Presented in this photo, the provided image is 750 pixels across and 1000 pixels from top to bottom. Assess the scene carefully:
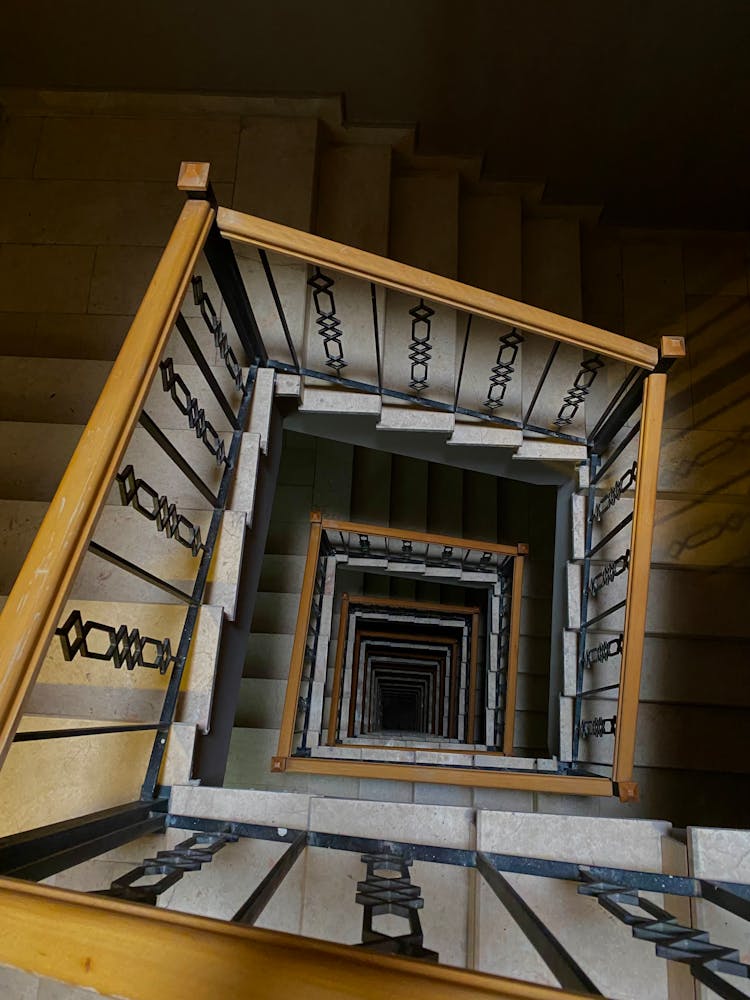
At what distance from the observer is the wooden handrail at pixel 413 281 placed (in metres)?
1.76

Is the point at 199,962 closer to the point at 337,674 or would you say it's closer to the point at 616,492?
the point at 616,492

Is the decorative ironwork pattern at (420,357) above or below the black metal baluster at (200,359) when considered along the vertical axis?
above

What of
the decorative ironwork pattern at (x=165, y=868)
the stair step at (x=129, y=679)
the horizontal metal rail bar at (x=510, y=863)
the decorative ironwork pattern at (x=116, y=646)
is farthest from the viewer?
A: the stair step at (x=129, y=679)

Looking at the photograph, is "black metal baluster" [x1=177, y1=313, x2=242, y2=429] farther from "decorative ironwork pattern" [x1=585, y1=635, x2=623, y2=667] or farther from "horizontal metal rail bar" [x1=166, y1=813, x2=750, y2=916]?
"decorative ironwork pattern" [x1=585, y1=635, x2=623, y2=667]

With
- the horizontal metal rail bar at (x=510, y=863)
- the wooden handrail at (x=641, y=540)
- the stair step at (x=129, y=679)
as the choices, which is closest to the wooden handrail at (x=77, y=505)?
the horizontal metal rail bar at (x=510, y=863)

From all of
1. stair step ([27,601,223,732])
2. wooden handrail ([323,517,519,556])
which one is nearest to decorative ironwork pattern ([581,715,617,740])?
stair step ([27,601,223,732])

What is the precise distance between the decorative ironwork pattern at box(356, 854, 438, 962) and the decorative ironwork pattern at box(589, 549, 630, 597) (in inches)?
58.0

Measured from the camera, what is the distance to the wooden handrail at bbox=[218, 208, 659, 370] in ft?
5.77

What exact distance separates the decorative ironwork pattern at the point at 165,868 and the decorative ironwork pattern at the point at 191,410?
973 mm

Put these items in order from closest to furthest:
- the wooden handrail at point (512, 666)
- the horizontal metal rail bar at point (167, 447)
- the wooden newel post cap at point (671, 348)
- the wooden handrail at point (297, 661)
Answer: the horizontal metal rail bar at point (167, 447), the wooden newel post cap at point (671, 348), the wooden handrail at point (297, 661), the wooden handrail at point (512, 666)

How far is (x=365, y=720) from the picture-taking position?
10289mm

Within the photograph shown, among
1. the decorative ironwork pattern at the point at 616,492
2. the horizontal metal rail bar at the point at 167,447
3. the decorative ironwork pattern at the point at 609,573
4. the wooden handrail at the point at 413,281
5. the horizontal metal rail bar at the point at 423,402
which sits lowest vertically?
the horizontal metal rail bar at the point at 167,447

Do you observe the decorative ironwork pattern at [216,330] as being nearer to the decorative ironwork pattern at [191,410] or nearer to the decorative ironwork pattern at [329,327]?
the decorative ironwork pattern at [191,410]

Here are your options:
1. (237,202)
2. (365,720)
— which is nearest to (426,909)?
(237,202)
